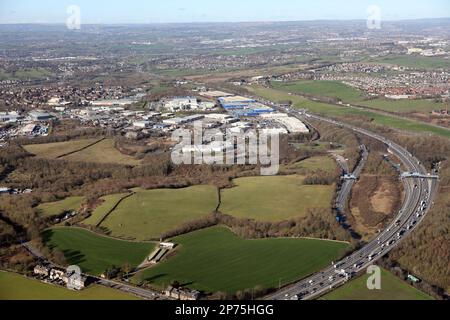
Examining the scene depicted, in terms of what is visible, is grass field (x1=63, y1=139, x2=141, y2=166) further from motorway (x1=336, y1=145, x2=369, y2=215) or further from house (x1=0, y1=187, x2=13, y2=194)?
motorway (x1=336, y1=145, x2=369, y2=215)

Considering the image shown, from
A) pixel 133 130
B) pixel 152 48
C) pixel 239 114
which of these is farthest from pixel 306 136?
pixel 152 48

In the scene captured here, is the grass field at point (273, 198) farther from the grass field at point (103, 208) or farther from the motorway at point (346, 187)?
the grass field at point (103, 208)

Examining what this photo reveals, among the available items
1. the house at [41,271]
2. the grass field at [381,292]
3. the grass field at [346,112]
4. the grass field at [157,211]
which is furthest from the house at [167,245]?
Answer: the grass field at [346,112]

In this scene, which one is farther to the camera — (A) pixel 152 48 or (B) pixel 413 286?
(A) pixel 152 48

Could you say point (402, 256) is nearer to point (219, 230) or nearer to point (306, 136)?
point (219, 230)

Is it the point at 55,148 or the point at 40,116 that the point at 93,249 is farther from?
the point at 40,116

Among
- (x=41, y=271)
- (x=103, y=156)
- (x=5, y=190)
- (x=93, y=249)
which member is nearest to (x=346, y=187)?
(x=93, y=249)

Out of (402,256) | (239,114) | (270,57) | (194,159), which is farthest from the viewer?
(270,57)
